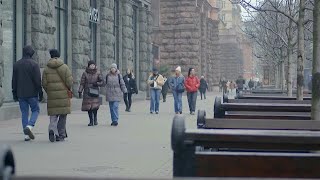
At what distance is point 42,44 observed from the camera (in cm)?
1781

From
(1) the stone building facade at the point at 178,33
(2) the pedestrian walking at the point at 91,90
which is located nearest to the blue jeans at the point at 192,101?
(2) the pedestrian walking at the point at 91,90

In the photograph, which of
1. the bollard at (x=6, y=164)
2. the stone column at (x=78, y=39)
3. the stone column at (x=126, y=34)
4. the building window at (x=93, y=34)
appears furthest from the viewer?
the stone column at (x=126, y=34)

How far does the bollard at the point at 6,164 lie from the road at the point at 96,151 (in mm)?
3146

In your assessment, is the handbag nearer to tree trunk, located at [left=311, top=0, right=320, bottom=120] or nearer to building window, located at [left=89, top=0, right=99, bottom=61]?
tree trunk, located at [left=311, top=0, right=320, bottom=120]

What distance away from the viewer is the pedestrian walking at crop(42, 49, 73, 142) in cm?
1089

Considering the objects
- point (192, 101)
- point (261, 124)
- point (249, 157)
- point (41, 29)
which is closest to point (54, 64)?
point (261, 124)

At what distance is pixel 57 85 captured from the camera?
1102cm

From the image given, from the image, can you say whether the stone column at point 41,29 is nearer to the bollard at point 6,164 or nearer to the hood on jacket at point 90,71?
the hood on jacket at point 90,71

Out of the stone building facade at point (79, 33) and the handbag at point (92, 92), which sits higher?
the stone building facade at point (79, 33)

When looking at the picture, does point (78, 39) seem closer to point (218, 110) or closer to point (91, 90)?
point (91, 90)

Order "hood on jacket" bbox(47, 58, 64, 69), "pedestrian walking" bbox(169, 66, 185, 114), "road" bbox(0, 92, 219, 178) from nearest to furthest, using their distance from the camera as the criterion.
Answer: "road" bbox(0, 92, 219, 178) < "hood on jacket" bbox(47, 58, 64, 69) < "pedestrian walking" bbox(169, 66, 185, 114)

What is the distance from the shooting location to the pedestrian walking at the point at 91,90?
47.1 ft

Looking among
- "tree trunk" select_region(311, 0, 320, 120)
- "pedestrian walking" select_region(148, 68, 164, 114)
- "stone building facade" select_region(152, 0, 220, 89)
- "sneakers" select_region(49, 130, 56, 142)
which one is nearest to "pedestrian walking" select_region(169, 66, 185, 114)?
"pedestrian walking" select_region(148, 68, 164, 114)

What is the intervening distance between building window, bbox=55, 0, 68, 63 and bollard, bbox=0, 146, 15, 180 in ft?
58.6
